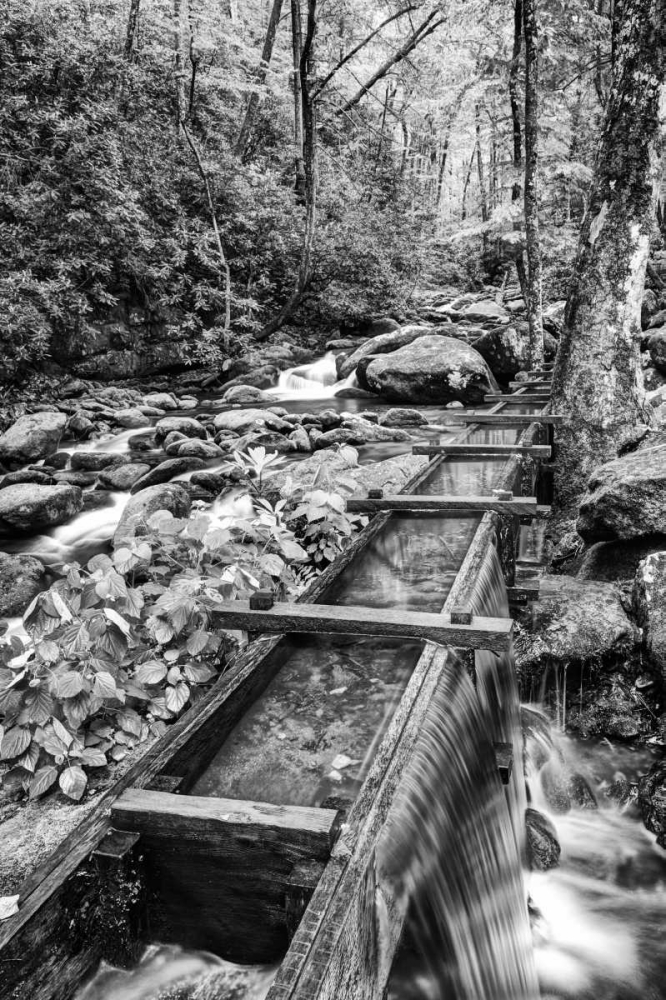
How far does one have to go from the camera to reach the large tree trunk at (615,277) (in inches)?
251

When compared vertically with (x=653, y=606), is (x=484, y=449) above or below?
above

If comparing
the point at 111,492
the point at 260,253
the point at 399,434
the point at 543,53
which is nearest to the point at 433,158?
the point at 260,253

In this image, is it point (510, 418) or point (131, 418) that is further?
point (131, 418)

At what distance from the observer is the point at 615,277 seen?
686 centimetres

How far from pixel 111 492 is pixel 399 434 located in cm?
511

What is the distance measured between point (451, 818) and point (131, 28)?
827 inches

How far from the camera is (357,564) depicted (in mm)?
3918

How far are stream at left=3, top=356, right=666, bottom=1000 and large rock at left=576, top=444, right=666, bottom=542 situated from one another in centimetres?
140

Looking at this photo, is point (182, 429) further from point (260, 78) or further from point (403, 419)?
point (260, 78)

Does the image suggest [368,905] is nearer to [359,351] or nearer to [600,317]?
[600,317]

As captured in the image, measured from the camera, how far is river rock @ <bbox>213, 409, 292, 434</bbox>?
473 inches

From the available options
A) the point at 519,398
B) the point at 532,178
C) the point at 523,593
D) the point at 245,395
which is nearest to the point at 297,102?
the point at 245,395

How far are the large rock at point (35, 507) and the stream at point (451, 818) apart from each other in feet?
19.2

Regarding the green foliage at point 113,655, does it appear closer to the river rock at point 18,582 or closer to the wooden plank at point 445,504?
the wooden plank at point 445,504
